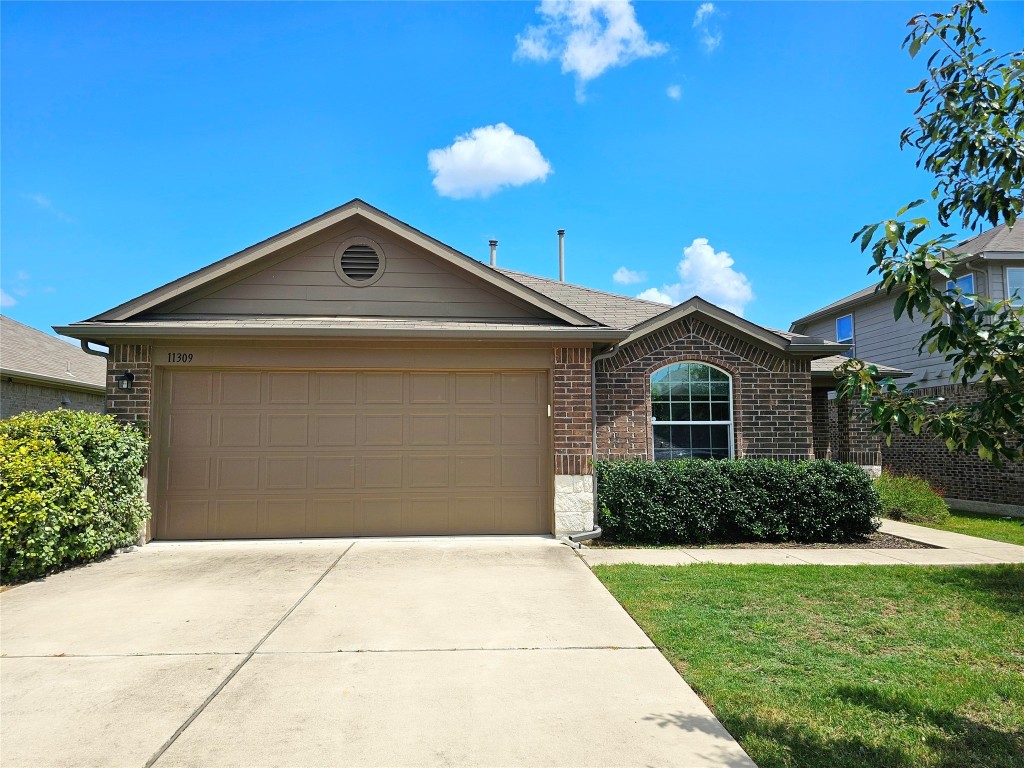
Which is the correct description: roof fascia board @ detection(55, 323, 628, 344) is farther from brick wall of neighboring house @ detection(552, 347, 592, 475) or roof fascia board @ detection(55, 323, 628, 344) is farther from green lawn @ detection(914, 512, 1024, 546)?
green lawn @ detection(914, 512, 1024, 546)

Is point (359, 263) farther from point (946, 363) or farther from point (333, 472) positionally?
point (946, 363)

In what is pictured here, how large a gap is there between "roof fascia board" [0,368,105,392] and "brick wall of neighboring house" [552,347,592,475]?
1134cm

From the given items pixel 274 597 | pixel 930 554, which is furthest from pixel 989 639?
pixel 274 597

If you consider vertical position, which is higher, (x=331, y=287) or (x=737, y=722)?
(x=331, y=287)

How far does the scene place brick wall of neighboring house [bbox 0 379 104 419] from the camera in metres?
13.0

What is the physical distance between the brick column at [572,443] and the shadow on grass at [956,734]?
5.01m

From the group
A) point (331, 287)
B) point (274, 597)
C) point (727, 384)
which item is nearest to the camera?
point (274, 597)

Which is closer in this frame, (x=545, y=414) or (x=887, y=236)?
(x=887, y=236)

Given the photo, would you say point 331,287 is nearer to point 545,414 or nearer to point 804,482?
point 545,414

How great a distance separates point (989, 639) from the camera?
501 centimetres

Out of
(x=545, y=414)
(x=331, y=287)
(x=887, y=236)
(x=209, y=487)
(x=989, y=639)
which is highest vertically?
(x=331, y=287)

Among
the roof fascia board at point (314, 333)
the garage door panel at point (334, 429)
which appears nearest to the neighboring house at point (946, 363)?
the roof fascia board at point (314, 333)

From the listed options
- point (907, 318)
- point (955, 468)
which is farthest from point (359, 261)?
point (955, 468)

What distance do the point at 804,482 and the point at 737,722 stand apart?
633cm
